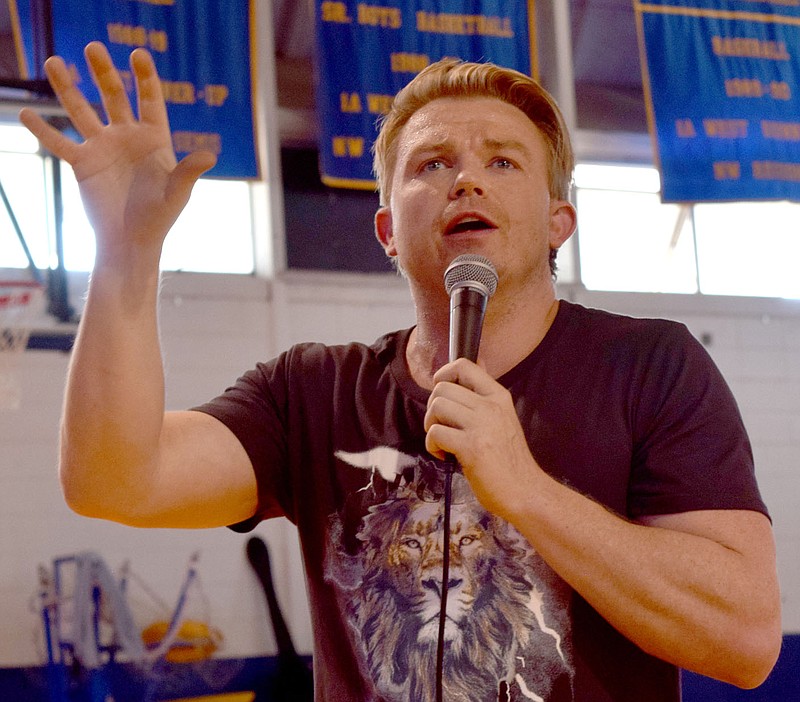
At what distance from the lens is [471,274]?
138 centimetres

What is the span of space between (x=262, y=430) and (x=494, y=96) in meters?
0.65

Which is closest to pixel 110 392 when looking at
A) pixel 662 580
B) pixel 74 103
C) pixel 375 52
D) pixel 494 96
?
pixel 74 103

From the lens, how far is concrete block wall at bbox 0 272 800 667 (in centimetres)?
480

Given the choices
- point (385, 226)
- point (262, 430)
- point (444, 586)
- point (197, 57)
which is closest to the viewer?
point (444, 586)

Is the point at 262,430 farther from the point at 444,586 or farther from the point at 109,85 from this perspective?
the point at 109,85

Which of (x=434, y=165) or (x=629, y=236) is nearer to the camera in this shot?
(x=434, y=165)

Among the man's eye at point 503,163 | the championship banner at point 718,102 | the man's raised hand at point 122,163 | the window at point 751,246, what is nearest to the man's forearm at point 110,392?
the man's raised hand at point 122,163

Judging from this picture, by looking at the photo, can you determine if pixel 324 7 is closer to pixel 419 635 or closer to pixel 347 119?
pixel 347 119

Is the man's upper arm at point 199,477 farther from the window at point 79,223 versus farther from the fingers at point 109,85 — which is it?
the window at point 79,223

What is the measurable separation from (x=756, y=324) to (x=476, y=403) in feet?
17.5

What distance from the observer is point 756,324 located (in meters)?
6.09

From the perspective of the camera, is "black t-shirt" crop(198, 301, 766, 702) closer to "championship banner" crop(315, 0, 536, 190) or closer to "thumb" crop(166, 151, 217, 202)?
"thumb" crop(166, 151, 217, 202)

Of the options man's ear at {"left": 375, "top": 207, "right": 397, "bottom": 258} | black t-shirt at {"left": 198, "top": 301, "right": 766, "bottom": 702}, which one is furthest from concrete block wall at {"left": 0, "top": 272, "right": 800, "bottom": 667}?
black t-shirt at {"left": 198, "top": 301, "right": 766, "bottom": 702}

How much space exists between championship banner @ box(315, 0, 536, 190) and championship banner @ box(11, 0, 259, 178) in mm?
403
